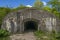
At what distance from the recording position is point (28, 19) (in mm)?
19453

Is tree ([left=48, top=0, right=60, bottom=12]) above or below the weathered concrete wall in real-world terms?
above

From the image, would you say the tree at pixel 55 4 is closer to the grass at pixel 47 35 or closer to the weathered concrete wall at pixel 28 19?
the weathered concrete wall at pixel 28 19

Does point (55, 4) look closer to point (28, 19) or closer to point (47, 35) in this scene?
point (28, 19)

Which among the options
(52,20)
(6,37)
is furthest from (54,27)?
(6,37)

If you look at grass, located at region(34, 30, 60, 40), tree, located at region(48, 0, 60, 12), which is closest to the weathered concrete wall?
grass, located at region(34, 30, 60, 40)

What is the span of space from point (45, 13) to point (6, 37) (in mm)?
4684

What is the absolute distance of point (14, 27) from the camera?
19.5 metres

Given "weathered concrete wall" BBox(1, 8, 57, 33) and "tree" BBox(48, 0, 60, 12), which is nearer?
"weathered concrete wall" BBox(1, 8, 57, 33)

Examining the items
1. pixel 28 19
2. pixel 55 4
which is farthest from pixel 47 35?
pixel 55 4

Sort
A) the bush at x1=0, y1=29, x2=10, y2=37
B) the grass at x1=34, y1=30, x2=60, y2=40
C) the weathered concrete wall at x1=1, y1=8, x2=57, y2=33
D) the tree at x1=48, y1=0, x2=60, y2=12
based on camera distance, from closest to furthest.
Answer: the grass at x1=34, y1=30, x2=60, y2=40 → the bush at x1=0, y1=29, x2=10, y2=37 → the weathered concrete wall at x1=1, y1=8, x2=57, y2=33 → the tree at x1=48, y1=0, x2=60, y2=12

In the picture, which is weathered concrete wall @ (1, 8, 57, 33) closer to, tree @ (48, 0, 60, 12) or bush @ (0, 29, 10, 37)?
bush @ (0, 29, 10, 37)

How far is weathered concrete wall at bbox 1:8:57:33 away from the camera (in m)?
19.3

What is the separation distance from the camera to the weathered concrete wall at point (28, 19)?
19.3 metres

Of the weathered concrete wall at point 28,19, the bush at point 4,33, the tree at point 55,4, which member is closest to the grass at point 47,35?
the weathered concrete wall at point 28,19
